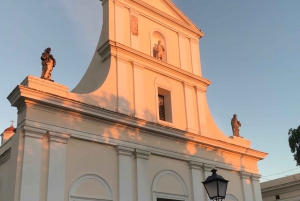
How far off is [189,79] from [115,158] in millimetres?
5727

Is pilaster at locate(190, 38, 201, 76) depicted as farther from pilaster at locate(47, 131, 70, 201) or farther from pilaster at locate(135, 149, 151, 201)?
pilaster at locate(47, 131, 70, 201)

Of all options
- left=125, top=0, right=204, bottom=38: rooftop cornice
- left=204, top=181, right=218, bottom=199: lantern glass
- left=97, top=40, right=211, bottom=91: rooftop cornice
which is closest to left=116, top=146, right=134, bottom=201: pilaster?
left=97, top=40, right=211, bottom=91: rooftop cornice

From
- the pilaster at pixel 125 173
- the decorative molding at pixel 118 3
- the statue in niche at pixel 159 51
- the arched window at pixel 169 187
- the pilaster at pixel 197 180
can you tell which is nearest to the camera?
the pilaster at pixel 125 173

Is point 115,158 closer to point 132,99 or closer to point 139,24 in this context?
point 132,99

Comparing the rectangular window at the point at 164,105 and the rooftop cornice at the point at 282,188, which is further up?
the rectangular window at the point at 164,105

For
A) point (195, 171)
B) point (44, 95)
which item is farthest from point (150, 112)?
point (44, 95)

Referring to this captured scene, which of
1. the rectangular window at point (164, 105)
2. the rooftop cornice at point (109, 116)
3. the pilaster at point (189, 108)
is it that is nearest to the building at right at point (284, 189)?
the rooftop cornice at point (109, 116)

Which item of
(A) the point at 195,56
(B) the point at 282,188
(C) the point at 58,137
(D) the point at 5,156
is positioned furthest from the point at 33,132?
(B) the point at 282,188

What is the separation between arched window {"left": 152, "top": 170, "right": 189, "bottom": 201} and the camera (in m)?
14.6

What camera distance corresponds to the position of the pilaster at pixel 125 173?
13.5m

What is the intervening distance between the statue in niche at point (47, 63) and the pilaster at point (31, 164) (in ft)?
6.66

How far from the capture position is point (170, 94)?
1692cm

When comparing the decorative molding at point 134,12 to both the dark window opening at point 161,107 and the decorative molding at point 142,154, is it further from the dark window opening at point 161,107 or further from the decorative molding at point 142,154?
the decorative molding at point 142,154

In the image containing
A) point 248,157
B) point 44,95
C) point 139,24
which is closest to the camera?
point 44,95
